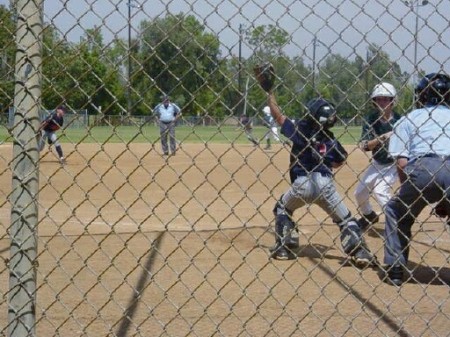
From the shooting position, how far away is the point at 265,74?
3.73 m

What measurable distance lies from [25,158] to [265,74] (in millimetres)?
1247

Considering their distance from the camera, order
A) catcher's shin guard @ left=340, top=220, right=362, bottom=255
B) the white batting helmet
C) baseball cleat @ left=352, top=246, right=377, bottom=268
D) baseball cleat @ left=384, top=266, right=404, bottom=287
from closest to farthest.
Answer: the white batting helmet, baseball cleat @ left=384, top=266, right=404, bottom=287, baseball cleat @ left=352, top=246, right=377, bottom=268, catcher's shin guard @ left=340, top=220, right=362, bottom=255

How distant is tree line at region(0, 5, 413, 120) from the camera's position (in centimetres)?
338

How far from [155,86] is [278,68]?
62cm

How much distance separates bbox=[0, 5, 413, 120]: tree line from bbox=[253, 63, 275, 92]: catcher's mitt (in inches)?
1.7

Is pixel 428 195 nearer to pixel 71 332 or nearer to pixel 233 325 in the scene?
pixel 233 325

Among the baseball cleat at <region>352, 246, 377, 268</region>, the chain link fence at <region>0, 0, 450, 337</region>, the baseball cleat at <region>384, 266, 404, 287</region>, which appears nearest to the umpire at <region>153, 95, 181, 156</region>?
the chain link fence at <region>0, 0, 450, 337</region>

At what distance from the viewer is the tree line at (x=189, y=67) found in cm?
338

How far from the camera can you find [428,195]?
18.7 feet

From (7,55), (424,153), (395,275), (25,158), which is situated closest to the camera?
(25,158)

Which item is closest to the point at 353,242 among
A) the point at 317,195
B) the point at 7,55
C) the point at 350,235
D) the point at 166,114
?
the point at 350,235

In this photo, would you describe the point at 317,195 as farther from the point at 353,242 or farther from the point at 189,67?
the point at 189,67

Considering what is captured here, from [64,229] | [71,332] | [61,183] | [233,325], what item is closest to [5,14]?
[71,332]

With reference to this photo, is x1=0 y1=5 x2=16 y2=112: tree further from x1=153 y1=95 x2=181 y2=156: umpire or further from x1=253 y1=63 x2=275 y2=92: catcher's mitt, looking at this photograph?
x1=253 y1=63 x2=275 y2=92: catcher's mitt
